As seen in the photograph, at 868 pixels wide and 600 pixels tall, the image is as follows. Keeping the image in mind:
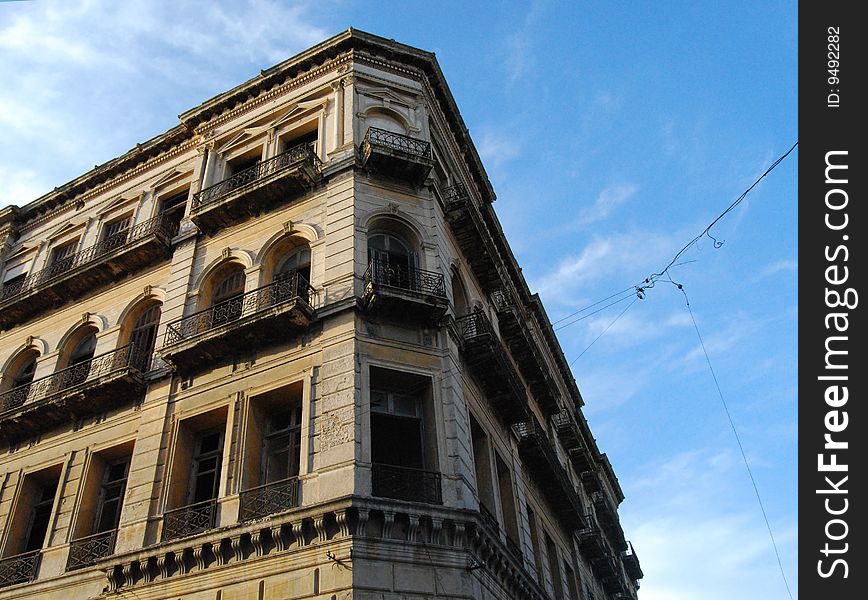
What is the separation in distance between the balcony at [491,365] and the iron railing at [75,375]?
9389mm

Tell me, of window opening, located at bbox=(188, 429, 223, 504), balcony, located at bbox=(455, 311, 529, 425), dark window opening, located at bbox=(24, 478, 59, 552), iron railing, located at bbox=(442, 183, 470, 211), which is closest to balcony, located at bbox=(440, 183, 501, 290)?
iron railing, located at bbox=(442, 183, 470, 211)

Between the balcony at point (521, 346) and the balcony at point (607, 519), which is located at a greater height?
the balcony at point (521, 346)

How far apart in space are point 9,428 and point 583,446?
24165 millimetres

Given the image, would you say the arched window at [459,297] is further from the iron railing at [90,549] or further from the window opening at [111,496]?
the iron railing at [90,549]

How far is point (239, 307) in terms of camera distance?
19.1 meters

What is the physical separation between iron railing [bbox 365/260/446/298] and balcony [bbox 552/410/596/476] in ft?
48.6

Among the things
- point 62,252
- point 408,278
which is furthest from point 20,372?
point 408,278

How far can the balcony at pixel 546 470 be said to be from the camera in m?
22.6

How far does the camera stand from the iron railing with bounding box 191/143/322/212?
20.8 metres

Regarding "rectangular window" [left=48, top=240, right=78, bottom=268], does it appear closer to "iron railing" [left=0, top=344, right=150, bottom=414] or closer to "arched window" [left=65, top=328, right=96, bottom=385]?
"arched window" [left=65, top=328, right=96, bottom=385]

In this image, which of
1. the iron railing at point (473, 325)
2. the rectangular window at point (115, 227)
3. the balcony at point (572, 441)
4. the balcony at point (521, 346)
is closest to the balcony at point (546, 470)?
the balcony at point (521, 346)

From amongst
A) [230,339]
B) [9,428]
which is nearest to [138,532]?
[230,339]

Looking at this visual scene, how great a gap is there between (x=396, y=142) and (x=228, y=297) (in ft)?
23.7

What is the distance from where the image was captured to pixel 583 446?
33688mm
